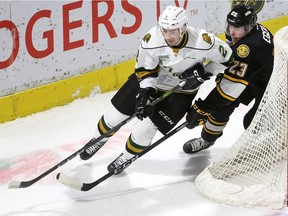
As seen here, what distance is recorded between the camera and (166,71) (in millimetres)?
3785

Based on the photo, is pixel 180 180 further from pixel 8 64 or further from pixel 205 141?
pixel 8 64

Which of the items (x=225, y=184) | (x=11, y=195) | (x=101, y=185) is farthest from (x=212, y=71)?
(x=11, y=195)

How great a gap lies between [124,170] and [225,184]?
2.24ft

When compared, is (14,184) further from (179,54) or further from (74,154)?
(179,54)

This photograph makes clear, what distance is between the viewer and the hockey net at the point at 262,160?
3.53m

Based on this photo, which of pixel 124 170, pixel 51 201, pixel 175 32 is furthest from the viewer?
pixel 124 170

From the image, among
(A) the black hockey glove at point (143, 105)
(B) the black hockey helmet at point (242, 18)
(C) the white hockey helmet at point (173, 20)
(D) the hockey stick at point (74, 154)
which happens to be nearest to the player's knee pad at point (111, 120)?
(D) the hockey stick at point (74, 154)

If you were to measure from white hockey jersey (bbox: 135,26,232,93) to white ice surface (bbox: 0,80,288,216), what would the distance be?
1.95ft

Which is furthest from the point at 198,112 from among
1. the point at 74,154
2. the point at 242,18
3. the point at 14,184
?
the point at 14,184

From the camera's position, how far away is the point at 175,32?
11.5 ft

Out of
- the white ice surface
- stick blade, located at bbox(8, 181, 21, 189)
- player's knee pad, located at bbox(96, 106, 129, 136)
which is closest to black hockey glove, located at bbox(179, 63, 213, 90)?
player's knee pad, located at bbox(96, 106, 129, 136)

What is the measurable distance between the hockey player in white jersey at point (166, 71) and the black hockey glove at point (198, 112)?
0.18 ft

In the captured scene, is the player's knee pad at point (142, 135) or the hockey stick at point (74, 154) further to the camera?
the player's knee pad at point (142, 135)

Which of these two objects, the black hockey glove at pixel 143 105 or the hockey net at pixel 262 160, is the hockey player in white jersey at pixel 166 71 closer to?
the black hockey glove at pixel 143 105
